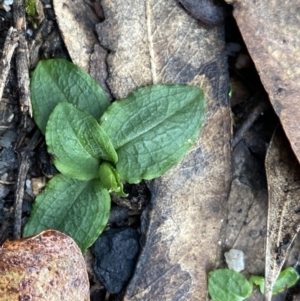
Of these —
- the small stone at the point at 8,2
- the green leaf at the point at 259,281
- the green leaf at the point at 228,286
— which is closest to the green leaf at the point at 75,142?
the small stone at the point at 8,2

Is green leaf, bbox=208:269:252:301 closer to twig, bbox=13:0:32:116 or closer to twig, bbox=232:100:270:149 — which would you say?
twig, bbox=232:100:270:149

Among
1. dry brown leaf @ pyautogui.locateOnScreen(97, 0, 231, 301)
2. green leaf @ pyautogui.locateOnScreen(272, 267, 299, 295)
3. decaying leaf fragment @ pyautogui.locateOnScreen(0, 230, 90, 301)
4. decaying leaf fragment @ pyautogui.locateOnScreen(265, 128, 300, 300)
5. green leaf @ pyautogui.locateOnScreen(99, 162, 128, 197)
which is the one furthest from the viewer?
green leaf @ pyautogui.locateOnScreen(272, 267, 299, 295)

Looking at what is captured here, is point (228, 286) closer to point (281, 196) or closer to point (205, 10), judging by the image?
point (281, 196)

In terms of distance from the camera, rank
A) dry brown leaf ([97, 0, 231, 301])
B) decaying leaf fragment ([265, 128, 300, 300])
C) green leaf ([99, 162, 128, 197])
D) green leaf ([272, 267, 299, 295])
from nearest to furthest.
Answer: green leaf ([99, 162, 128, 197]), dry brown leaf ([97, 0, 231, 301]), decaying leaf fragment ([265, 128, 300, 300]), green leaf ([272, 267, 299, 295])

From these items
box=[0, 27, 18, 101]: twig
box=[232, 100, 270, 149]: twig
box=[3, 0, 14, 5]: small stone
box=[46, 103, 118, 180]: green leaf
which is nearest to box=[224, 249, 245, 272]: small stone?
box=[232, 100, 270, 149]: twig

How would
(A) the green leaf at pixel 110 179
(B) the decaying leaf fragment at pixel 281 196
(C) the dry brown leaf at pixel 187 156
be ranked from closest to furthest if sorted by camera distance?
(A) the green leaf at pixel 110 179 → (C) the dry brown leaf at pixel 187 156 → (B) the decaying leaf fragment at pixel 281 196

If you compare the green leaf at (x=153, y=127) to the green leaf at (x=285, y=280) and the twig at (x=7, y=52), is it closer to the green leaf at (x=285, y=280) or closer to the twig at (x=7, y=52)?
the twig at (x=7, y=52)
